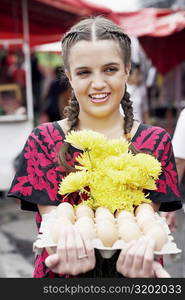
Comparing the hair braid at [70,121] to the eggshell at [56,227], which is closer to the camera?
the eggshell at [56,227]

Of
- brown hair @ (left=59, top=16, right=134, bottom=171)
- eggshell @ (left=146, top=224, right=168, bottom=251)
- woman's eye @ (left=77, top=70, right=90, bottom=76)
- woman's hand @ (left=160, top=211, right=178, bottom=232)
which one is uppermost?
brown hair @ (left=59, top=16, right=134, bottom=171)

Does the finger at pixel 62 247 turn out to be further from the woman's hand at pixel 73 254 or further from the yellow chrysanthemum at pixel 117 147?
the yellow chrysanthemum at pixel 117 147

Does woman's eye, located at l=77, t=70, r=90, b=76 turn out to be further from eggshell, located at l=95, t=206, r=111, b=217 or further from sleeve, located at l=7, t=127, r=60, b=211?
eggshell, located at l=95, t=206, r=111, b=217

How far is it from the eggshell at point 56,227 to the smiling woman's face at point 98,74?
482mm

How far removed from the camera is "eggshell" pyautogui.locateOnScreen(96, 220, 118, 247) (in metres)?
1.52

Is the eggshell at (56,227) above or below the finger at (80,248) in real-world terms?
above

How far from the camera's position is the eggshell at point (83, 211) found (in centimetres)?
167

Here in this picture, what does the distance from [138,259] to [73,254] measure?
190 mm

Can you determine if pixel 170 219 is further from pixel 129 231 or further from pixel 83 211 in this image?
pixel 129 231

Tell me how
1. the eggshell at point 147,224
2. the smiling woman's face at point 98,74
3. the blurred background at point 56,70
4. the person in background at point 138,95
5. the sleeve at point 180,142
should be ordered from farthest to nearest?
the person in background at point 138,95, the blurred background at point 56,70, the sleeve at point 180,142, the smiling woman's face at point 98,74, the eggshell at point 147,224

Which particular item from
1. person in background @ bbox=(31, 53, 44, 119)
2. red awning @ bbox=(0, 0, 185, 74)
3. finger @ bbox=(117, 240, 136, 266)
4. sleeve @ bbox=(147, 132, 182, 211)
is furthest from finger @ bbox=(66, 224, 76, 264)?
person in background @ bbox=(31, 53, 44, 119)

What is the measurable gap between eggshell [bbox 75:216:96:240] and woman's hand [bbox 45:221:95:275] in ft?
0.07

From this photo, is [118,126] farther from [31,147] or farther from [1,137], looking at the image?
[1,137]

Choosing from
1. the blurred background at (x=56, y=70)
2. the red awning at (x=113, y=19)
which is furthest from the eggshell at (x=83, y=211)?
the red awning at (x=113, y=19)
